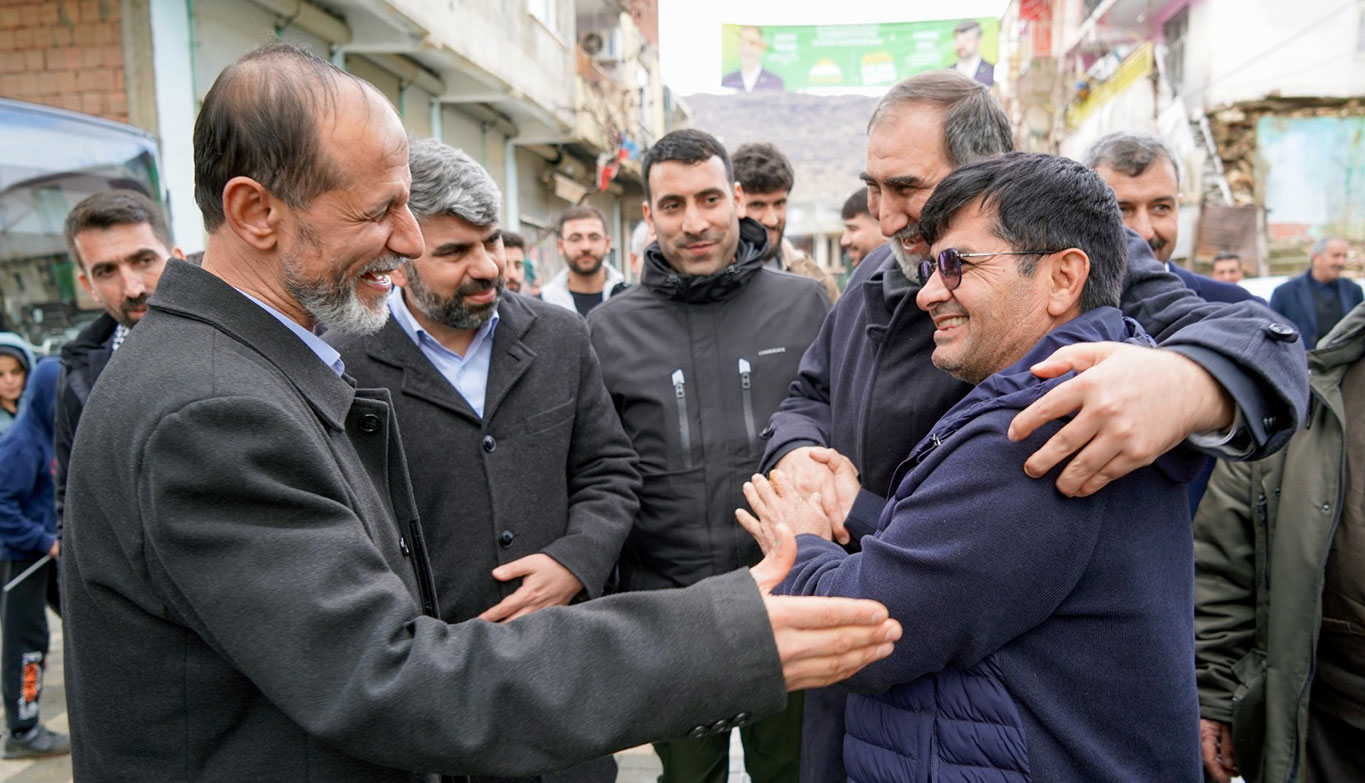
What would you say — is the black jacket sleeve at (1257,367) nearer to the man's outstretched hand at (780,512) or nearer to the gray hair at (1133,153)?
the man's outstretched hand at (780,512)

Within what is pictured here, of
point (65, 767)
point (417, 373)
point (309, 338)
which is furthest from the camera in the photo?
point (65, 767)

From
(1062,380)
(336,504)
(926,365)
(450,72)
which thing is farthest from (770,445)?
(450,72)

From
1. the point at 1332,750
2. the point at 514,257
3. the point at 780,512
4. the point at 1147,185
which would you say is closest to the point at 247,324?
the point at 780,512

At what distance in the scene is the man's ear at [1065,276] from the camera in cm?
171

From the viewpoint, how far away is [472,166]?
273cm

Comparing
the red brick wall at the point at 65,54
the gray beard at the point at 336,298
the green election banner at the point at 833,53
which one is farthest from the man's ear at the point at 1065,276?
the green election banner at the point at 833,53

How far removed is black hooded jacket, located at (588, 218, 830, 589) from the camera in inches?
120

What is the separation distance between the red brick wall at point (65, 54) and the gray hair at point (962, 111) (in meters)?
7.33

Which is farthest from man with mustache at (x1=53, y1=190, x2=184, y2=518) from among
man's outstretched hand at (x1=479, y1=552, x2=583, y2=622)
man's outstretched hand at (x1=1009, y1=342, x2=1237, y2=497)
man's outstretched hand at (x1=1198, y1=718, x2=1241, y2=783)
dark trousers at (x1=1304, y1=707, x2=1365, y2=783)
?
dark trousers at (x1=1304, y1=707, x2=1365, y2=783)

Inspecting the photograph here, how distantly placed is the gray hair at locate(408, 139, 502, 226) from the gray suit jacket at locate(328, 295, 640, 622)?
0.33 meters

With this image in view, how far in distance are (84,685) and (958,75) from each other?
7.67ft

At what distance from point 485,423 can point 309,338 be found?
98 centimetres

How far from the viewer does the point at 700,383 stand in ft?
10.3

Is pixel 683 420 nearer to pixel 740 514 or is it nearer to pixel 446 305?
pixel 446 305
